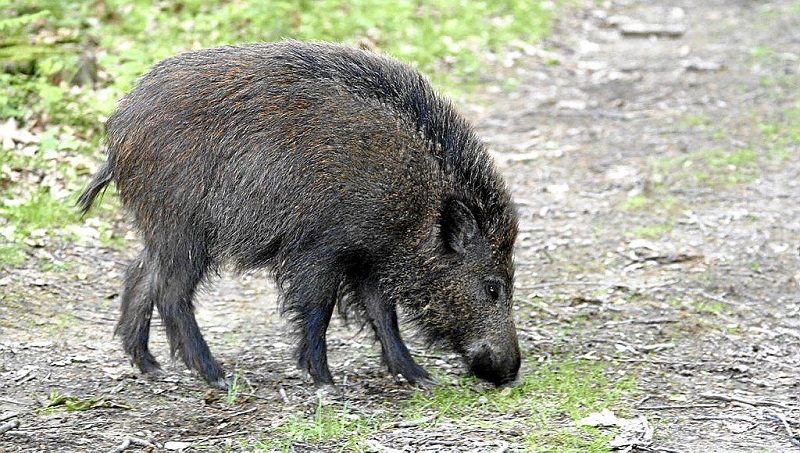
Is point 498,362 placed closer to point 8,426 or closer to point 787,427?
point 787,427

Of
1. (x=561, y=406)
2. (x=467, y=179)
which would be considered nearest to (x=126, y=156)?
(x=467, y=179)

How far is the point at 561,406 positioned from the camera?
444 centimetres

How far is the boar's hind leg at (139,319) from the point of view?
4.89 m

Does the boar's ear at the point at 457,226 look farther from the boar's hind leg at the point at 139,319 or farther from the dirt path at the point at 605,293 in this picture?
the boar's hind leg at the point at 139,319

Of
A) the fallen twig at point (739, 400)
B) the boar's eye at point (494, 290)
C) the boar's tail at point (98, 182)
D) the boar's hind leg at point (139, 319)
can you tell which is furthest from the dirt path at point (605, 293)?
the boar's tail at point (98, 182)

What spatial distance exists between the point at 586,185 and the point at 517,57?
3.14 meters

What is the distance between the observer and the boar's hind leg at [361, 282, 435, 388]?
192 inches

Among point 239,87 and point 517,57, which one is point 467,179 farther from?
point 517,57

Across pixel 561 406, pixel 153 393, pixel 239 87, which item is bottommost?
pixel 153 393

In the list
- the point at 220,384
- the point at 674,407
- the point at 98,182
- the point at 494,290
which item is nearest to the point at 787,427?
the point at 674,407

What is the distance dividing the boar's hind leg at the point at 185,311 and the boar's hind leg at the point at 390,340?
0.72 metres

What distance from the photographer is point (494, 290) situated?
15.9 ft

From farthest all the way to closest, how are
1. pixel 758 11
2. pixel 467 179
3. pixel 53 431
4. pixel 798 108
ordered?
pixel 758 11 → pixel 798 108 → pixel 467 179 → pixel 53 431

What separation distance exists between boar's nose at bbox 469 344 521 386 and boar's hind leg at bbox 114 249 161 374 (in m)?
Result: 1.45
